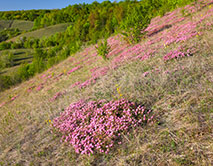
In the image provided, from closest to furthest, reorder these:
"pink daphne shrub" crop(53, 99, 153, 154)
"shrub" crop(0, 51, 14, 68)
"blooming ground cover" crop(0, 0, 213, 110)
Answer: "pink daphne shrub" crop(53, 99, 153, 154), "blooming ground cover" crop(0, 0, 213, 110), "shrub" crop(0, 51, 14, 68)

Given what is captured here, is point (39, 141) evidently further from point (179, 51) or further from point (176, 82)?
point (179, 51)

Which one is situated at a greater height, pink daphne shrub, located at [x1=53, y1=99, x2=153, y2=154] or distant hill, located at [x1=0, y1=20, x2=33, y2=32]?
distant hill, located at [x1=0, y1=20, x2=33, y2=32]

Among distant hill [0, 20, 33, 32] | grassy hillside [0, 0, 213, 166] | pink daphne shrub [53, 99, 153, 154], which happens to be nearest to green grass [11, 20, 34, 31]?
distant hill [0, 20, 33, 32]

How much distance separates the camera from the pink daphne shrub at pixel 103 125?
3592mm

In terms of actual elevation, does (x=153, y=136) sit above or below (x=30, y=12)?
below

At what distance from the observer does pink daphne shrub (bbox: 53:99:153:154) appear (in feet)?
11.8

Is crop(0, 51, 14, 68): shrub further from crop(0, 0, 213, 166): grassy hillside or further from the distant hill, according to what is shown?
the distant hill

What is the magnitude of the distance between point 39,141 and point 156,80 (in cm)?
419

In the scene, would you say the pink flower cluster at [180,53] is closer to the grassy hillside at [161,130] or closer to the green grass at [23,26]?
the grassy hillside at [161,130]

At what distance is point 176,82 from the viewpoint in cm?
452

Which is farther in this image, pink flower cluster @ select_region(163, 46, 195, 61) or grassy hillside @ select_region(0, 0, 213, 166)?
pink flower cluster @ select_region(163, 46, 195, 61)

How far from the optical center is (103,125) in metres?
4.00

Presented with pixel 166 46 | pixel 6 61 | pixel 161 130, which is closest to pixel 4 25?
pixel 6 61

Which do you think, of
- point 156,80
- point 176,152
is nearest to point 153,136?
point 176,152
